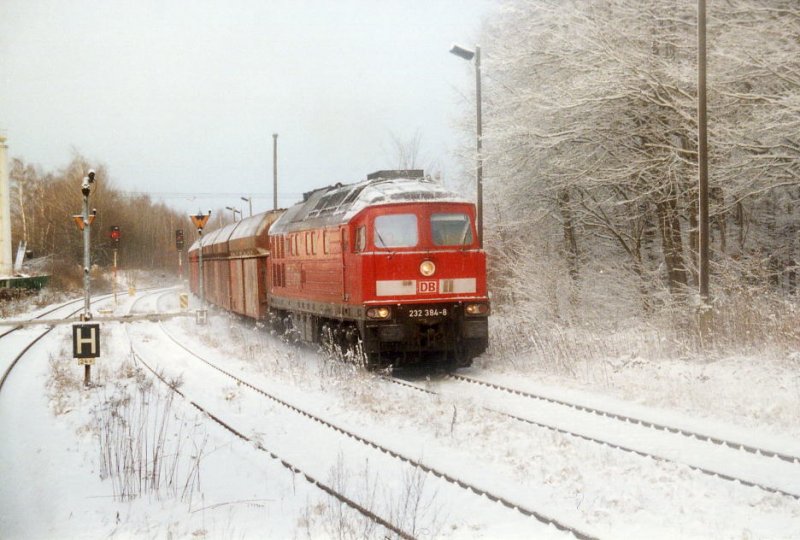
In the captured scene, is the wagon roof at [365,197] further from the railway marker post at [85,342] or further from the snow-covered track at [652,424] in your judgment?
the railway marker post at [85,342]

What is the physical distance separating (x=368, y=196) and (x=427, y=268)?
5.38 ft

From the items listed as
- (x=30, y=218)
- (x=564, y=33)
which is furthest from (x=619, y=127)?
(x=30, y=218)

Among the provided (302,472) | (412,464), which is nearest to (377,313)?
(412,464)

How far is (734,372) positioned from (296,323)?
949cm

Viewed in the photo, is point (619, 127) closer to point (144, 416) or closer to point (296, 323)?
point (296, 323)

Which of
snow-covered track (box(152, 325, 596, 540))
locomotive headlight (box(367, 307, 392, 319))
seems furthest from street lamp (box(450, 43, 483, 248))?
snow-covered track (box(152, 325, 596, 540))

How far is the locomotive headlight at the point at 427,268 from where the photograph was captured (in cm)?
1223

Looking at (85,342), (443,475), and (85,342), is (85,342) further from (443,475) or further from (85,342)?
(443,475)

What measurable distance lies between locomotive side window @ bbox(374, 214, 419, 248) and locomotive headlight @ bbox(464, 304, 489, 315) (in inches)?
54.1

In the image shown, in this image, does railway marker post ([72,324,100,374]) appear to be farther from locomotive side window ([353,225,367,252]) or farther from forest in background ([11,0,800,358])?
forest in background ([11,0,800,358])

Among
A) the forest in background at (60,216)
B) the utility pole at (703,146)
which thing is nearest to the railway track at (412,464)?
the utility pole at (703,146)

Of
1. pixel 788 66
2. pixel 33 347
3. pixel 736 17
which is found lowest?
pixel 33 347

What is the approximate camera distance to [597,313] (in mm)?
18094

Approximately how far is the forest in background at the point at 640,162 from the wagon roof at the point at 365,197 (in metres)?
3.66
